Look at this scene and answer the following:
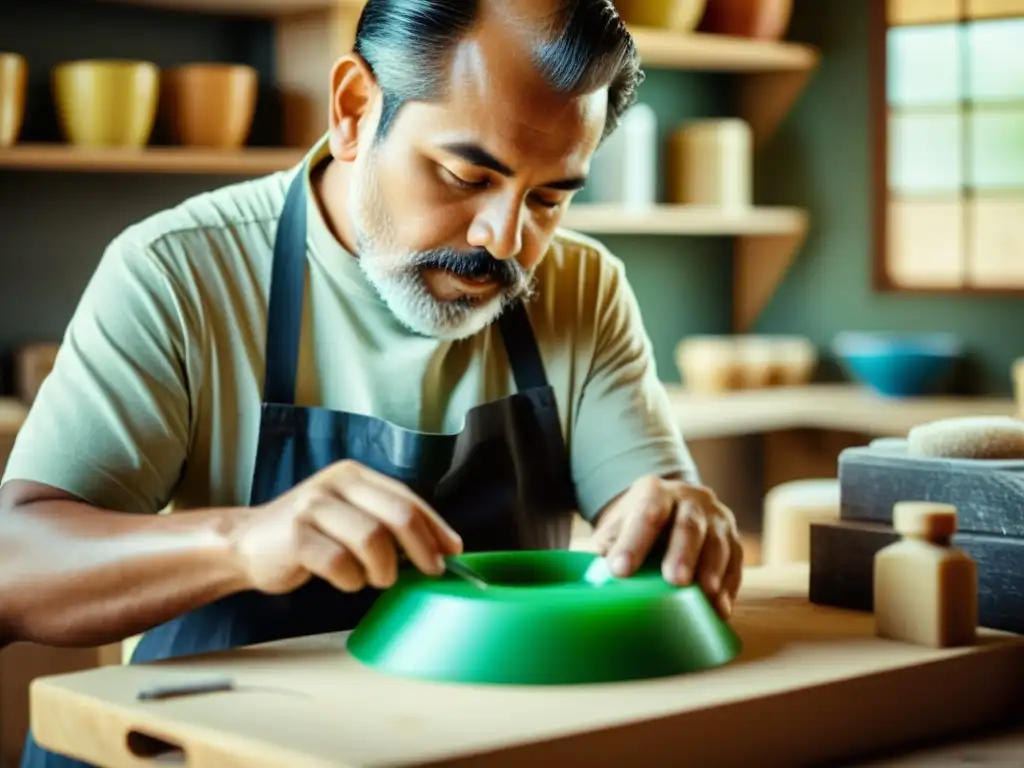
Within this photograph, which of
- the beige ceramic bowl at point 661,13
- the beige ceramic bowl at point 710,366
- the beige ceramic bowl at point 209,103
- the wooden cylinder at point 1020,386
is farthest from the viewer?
the beige ceramic bowl at point 710,366

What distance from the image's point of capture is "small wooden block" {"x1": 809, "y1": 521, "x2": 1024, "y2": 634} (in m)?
1.62

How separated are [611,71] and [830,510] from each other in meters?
1.63

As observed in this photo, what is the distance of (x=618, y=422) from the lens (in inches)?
80.4

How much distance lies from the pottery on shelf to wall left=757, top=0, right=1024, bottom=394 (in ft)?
0.92

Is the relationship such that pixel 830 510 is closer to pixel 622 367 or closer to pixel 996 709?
pixel 622 367

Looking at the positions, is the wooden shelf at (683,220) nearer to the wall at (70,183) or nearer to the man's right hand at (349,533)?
the wall at (70,183)

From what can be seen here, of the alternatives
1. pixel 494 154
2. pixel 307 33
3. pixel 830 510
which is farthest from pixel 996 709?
pixel 307 33

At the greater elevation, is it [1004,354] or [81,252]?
[81,252]

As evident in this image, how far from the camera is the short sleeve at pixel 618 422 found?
2010 millimetres

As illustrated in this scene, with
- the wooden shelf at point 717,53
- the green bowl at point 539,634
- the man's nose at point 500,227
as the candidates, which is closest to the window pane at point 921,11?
the wooden shelf at point 717,53

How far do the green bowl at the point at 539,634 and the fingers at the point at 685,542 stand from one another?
0.03m

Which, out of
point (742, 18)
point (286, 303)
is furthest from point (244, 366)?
point (742, 18)

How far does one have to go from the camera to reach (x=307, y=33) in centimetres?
378

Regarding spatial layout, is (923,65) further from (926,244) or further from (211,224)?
(211,224)
